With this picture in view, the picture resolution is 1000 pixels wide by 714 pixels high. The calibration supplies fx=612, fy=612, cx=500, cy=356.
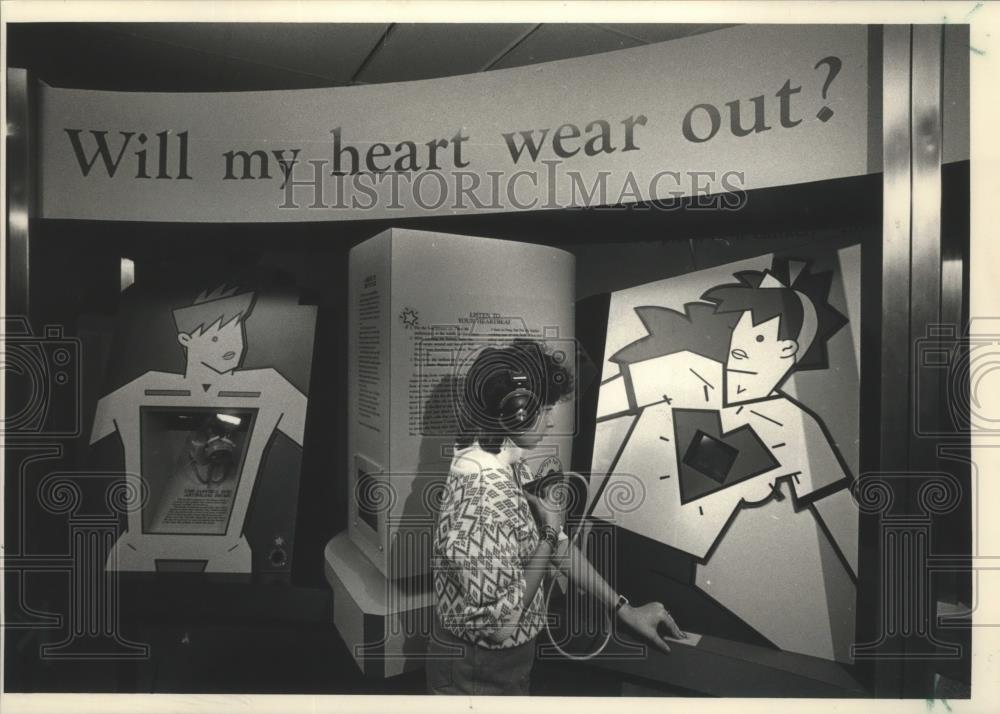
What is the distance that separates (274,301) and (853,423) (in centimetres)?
127

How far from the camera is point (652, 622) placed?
1.34 metres

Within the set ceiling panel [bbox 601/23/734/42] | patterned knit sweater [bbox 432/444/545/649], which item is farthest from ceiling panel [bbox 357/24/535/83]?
patterned knit sweater [bbox 432/444/545/649]

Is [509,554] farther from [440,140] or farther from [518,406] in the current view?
[440,140]

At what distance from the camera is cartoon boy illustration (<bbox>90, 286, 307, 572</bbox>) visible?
4.38 ft

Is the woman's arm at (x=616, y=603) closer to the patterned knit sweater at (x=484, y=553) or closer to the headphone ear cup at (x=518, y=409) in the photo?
the patterned knit sweater at (x=484, y=553)

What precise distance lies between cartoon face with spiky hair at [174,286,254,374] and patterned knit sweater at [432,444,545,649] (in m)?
0.54

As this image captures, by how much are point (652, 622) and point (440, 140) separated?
114 cm

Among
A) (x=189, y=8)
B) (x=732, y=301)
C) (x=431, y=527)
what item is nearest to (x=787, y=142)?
(x=732, y=301)

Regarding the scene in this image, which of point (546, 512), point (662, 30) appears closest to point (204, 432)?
point (546, 512)

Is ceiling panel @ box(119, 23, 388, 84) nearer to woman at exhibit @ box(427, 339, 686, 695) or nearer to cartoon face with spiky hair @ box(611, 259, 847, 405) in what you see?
woman at exhibit @ box(427, 339, 686, 695)

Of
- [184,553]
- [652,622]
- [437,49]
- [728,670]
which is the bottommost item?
[728,670]

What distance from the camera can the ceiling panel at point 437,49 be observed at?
1305mm

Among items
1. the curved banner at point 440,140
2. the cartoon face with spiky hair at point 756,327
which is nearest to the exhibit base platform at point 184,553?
the curved banner at point 440,140

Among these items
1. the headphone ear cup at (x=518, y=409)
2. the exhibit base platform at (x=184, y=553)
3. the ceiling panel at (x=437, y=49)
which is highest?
the ceiling panel at (x=437, y=49)
